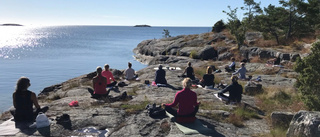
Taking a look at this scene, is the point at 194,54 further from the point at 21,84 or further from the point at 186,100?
the point at 21,84

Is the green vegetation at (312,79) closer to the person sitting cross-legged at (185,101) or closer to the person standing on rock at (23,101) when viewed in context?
the person sitting cross-legged at (185,101)

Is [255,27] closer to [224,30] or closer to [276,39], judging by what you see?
[276,39]

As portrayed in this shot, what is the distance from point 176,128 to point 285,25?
1276 inches

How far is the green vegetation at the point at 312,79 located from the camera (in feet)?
29.3

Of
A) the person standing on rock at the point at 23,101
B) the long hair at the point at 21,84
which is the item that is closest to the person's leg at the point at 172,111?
the person standing on rock at the point at 23,101

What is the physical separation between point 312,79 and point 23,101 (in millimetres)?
9959

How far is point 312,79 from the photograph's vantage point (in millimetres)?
9203

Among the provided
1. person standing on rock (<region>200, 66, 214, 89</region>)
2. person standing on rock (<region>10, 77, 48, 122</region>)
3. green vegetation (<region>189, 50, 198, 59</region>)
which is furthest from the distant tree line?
person standing on rock (<region>10, 77, 48, 122</region>)

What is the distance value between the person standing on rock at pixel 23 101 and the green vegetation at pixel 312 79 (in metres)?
9.47

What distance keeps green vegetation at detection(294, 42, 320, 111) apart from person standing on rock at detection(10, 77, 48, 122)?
947 cm

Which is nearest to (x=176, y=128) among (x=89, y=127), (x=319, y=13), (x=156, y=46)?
(x=89, y=127)

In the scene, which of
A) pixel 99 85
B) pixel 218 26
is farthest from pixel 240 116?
pixel 218 26

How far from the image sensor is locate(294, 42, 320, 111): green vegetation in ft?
29.3

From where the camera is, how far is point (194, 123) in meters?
8.13
